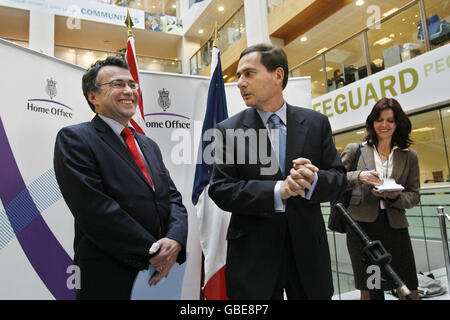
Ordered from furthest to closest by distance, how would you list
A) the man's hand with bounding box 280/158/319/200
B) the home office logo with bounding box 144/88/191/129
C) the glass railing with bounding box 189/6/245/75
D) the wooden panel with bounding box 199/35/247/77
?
the glass railing with bounding box 189/6/245/75 < the wooden panel with bounding box 199/35/247/77 < the home office logo with bounding box 144/88/191/129 < the man's hand with bounding box 280/158/319/200

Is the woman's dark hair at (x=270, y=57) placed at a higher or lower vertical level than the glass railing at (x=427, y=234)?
higher

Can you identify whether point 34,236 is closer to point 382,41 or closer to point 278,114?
point 278,114

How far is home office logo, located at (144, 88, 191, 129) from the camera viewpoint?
2.98m

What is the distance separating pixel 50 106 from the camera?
8.97ft

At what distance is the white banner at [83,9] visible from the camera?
1206 cm

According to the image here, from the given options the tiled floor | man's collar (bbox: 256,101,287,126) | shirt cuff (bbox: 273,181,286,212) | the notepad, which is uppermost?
man's collar (bbox: 256,101,287,126)

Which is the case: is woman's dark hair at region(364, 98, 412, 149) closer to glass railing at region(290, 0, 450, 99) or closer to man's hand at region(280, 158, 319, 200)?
man's hand at region(280, 158, 319, 200)

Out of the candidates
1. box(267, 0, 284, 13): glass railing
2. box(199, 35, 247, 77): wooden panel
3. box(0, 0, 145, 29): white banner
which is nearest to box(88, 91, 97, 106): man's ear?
box(267, 0, 284, 13): glass railing

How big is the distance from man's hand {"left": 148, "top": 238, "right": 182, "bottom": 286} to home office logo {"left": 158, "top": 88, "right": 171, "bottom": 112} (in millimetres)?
1875

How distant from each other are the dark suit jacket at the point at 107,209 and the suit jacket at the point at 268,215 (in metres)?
0.33

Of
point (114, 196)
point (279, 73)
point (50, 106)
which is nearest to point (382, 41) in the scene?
point (279, 73)

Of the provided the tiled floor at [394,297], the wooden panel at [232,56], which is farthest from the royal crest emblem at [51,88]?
the wooden panel at [232,56]

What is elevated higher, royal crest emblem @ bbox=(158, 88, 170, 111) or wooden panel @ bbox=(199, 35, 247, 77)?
wooden panel @ bbox=(199, 35, 247, 77)

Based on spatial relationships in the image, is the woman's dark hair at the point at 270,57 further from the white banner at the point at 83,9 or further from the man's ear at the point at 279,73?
the white banner at the point at 83,9
